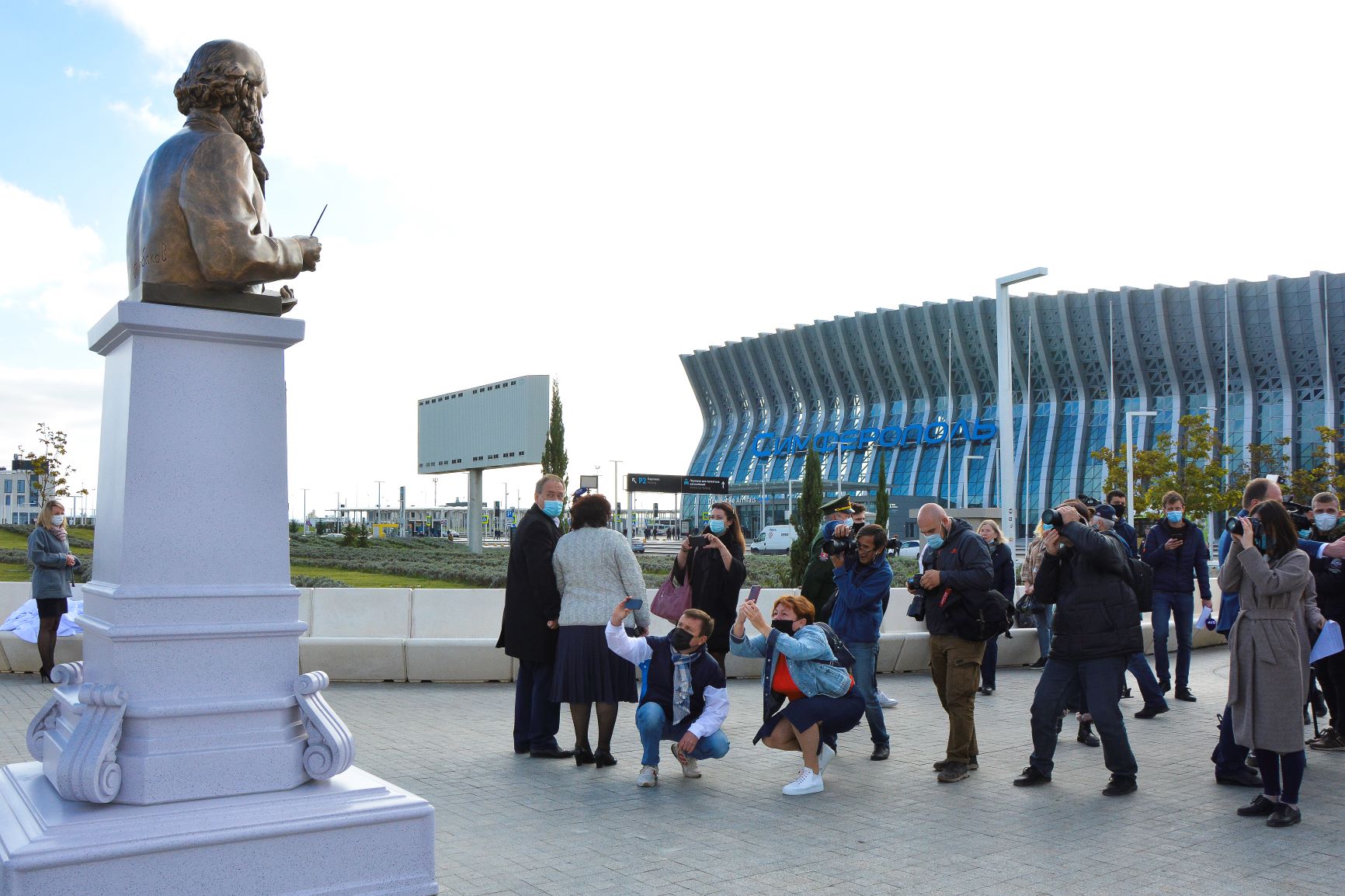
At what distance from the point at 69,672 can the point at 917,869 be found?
3.73 m

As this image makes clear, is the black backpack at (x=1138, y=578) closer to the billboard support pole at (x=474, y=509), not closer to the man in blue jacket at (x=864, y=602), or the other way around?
the man in blue jacket at (x=864, y=602)

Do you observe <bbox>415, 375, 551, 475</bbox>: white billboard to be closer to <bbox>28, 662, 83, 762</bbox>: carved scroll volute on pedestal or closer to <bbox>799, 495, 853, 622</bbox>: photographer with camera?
<bbox>799, 495, 853, 622</bbox>: photographer with camera

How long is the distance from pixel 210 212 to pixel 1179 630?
9.46m

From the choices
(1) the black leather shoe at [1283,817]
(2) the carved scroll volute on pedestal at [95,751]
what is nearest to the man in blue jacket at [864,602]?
(1) the black leather shoe at [1283,817]

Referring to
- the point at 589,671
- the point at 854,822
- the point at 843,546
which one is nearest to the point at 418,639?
the point at 589,671

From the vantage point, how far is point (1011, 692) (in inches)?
438

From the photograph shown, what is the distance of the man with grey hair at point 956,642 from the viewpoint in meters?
7.15

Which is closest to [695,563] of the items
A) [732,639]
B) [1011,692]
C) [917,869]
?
[732,639]

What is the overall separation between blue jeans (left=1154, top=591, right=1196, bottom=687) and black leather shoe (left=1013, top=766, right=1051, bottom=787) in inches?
155

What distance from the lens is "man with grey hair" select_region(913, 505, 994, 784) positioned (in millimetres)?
7148

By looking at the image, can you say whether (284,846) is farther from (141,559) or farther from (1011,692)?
(1011,692)

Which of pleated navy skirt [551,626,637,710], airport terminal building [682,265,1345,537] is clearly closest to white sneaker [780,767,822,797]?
pleated navy skirt [551,626,637,710]

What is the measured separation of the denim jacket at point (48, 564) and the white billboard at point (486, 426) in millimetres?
25946

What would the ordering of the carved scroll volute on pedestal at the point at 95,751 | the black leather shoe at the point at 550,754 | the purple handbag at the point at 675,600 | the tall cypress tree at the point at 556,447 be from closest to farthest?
the carved scroll volute on pedestal at the point at 95,751 → the black leather shoe at the point at 550,754 → the purple handbag at the point at 675,600 → the tall cypress tree at the point at 556,447
